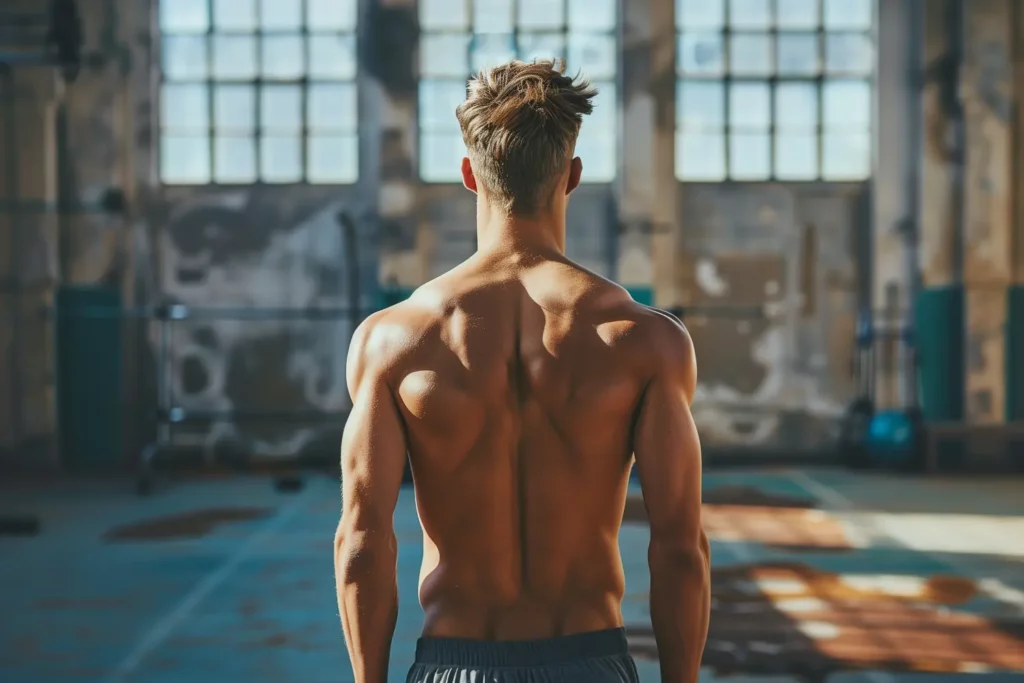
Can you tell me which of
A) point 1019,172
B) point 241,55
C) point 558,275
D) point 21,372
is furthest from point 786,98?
point 558,275

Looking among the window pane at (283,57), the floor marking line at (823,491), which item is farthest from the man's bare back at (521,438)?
the window pane at (283,57)

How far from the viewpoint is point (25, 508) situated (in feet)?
23.3

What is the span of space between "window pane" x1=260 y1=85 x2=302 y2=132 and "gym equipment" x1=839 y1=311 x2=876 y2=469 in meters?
4.98

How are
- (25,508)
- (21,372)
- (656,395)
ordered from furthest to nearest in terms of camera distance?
(21,372) → (25,508) → (656,395)

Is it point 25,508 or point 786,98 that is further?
point 786,98

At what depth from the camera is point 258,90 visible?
364 inches

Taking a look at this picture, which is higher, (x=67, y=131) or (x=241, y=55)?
(x=241, y=55)

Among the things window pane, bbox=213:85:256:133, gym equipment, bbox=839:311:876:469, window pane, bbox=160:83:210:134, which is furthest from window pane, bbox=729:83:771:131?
window pane, bbox=160:83:210:134

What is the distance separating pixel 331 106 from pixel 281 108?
1.38 ft

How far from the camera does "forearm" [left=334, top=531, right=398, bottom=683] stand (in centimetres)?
138

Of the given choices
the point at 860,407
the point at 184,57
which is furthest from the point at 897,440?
the point at 184,57

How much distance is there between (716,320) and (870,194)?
169 centimetres

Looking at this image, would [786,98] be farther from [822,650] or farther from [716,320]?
[822,650]

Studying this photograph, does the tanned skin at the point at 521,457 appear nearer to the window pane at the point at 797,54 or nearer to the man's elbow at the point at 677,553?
the man's elbow at the point at 677,553
